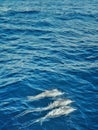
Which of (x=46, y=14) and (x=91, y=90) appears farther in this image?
(x=46, y=14)

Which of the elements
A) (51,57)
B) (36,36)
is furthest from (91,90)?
(36,36)

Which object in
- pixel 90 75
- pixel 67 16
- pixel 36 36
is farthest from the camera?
pixel 67 16

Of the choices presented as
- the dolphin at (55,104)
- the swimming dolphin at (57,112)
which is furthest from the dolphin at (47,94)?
the swimming dolphin at (57,112)

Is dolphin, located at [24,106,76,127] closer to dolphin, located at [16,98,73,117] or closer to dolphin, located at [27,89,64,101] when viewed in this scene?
dolphin, located at [16,98,73,117]

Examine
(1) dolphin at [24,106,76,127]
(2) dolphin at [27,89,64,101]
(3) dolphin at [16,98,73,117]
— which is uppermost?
(2) dolphin at [27,89,64,101]

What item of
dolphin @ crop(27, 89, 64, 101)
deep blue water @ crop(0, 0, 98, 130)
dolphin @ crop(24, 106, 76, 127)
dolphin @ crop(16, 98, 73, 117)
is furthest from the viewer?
dolphin @ crop(27, 89, 64, 101)

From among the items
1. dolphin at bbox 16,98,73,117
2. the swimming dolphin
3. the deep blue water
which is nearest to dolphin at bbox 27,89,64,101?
the deep blue water

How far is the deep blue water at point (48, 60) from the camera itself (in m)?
14.3

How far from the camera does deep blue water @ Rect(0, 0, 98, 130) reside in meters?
14.3

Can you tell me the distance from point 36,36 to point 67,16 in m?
5.57

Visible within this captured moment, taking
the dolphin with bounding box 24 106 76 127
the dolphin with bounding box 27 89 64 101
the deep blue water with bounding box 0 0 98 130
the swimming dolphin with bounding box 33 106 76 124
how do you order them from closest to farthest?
the dolphin with bounding box 24 106 76 127 < the swimming dolphin with bounding box 33 106 76 124 < the deep blue water with bounding box 0 0 98 130 < the dolphin with bounding box 27 89 64 101

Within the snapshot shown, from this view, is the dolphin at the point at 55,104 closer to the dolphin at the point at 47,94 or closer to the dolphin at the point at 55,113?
the dolphin at the point at 55,113

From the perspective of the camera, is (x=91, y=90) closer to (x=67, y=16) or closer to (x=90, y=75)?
(x=90, y=75)

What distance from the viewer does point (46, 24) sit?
25.6m
